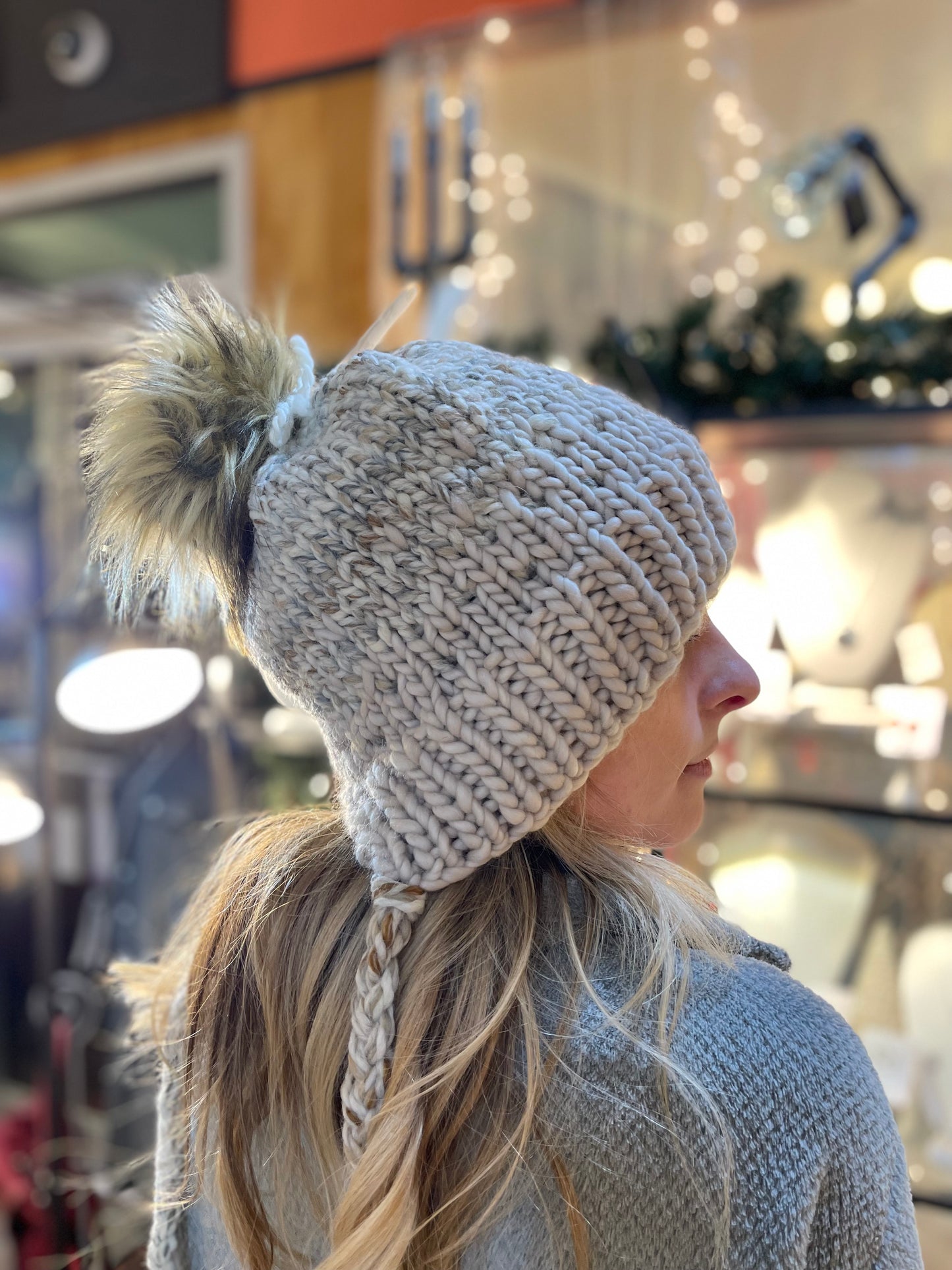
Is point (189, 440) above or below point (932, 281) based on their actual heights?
below

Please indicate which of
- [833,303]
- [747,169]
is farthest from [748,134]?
[833,303]

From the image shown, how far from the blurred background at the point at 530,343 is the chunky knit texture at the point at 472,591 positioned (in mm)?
469

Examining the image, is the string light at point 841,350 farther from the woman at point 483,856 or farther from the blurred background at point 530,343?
the woman at point 483,856

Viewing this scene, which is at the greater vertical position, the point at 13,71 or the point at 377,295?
the point at 13,71

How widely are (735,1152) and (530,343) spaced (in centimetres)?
181

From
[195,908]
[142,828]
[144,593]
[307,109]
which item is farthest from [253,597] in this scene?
[307,109]

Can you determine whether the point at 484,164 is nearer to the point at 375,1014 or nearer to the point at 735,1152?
the point at 375,1014

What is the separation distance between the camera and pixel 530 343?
2.22m

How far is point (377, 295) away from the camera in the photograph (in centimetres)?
269

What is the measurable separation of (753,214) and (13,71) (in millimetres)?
2609

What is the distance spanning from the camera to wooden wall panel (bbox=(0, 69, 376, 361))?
2895mm

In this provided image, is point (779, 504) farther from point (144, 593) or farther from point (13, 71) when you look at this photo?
point (13, 71)

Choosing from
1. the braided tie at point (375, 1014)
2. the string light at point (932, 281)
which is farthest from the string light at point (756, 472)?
the braided tie at point (375, 1014)

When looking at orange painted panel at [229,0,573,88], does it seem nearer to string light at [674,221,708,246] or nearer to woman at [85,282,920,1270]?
string light at [674,221,708,246]
